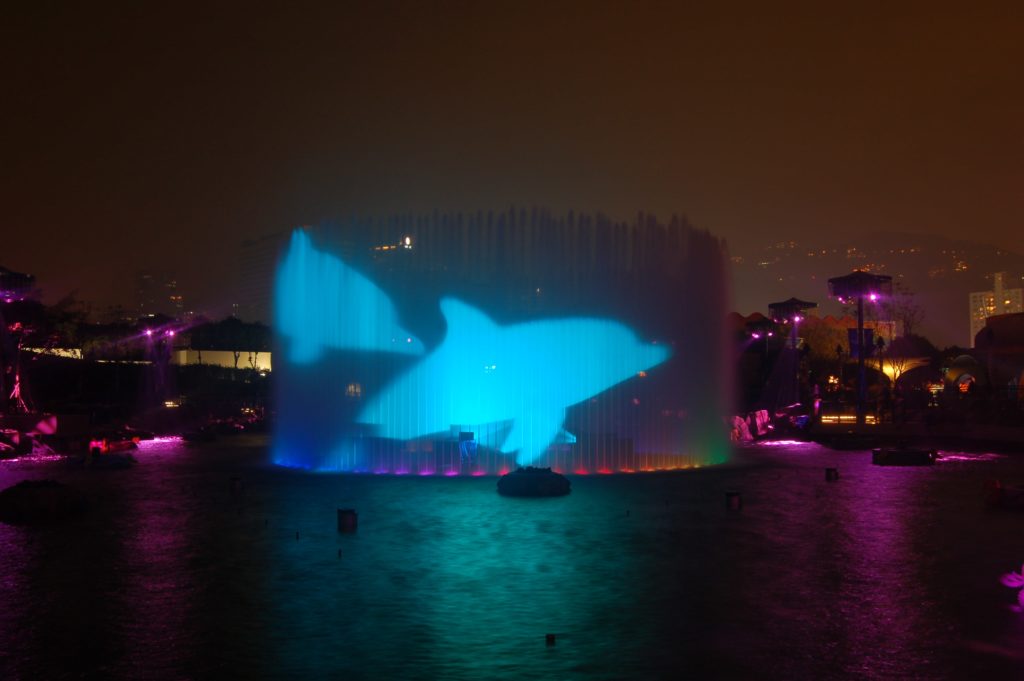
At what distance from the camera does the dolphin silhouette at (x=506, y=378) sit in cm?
2541

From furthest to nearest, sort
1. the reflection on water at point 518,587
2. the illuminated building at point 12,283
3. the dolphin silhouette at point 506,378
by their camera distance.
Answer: the illuminated building at point 12,283
the dolphin silhouette at point 506,378
the reflection on water at point 518,587

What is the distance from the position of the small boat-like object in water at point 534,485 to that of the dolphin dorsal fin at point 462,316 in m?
6.76

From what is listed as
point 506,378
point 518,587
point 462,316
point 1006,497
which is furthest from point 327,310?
point 1006,497

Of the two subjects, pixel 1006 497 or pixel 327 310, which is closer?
pixel 1006 497

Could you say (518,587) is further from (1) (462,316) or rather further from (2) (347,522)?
(1) (462,316)

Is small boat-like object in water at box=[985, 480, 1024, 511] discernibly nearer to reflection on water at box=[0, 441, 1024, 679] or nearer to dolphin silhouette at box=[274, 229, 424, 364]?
reflection on water at box=[0, 441, 1024, 679]

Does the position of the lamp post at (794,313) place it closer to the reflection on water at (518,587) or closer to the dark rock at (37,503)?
the reflection on water at (518,587)

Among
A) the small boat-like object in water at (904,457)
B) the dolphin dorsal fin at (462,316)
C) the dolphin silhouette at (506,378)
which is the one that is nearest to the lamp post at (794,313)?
the small boat-like object in water at (904,457)

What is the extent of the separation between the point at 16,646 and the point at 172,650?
1.39 m

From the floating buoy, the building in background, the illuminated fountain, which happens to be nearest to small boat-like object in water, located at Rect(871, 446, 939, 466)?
the illuminated fountain

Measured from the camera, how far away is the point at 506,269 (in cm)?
2594

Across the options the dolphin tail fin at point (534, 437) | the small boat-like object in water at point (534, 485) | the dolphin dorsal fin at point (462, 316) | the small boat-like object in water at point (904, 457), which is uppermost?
the dolphin dorsal fin at point (462, 316)

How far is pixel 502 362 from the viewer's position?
25734 mm

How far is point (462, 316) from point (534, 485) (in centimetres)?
756
